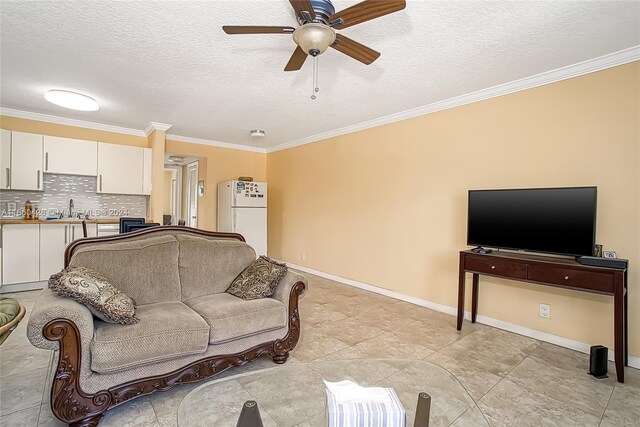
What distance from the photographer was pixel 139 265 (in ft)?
7.85

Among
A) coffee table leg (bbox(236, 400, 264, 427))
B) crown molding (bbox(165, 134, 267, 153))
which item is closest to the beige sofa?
coffee table leg (bbox(236, 400, 264, 427))

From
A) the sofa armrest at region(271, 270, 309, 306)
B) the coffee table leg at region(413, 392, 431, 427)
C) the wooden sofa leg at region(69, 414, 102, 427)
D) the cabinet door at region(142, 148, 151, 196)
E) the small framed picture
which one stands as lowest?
the wooden sofa leg at region(69, 414, 102, 427)

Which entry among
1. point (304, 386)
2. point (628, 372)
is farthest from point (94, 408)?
point (628, 372)

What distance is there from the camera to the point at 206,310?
2236 mm

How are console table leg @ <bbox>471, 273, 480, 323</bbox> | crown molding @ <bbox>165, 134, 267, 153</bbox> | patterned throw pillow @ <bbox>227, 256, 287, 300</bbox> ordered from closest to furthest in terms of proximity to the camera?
patterned throw pillow @ <bbox>227, 256, 287, 300</bbox> → console table leg @ <bbox>471, 273, 480, 323</bbox> → crown molding @ <bbox>165, 134, 267, 153</bbox>

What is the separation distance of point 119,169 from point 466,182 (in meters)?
5.01

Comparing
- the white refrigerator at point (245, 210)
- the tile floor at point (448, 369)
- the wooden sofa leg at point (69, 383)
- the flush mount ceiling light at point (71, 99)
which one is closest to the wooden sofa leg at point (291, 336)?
the tile floor at point (448, 369)

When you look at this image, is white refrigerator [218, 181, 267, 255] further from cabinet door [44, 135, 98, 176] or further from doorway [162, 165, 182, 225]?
doorway [162, 165, 182, 225]

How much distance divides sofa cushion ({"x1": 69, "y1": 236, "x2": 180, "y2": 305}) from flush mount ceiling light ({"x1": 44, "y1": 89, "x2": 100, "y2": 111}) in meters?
2.17

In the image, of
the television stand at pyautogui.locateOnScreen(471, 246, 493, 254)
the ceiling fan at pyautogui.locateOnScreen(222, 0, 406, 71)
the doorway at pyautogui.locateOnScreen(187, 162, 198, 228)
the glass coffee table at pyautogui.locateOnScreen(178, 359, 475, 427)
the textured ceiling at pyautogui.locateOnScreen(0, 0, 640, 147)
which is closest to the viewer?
the glass coffee table at pyautogui.locateOnScreen(178, 359, 475, 427)

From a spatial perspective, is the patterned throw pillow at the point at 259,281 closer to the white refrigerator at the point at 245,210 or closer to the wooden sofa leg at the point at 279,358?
the wooden sofa leg at the point at 279,358

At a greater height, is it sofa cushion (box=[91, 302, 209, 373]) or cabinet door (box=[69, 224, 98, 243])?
cabinet door (box=[69, 224, 98, 243])

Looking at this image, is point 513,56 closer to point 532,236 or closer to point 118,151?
A: point 532,236

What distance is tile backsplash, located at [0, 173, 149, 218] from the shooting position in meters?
4.42
